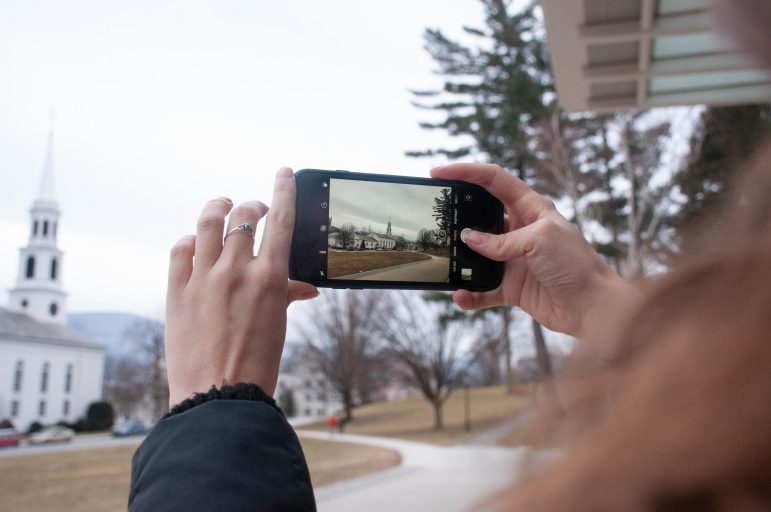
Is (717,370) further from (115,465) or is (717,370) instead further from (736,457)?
(115,465)

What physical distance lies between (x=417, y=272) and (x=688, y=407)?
2.61 feet

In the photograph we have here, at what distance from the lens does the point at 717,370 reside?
23 centimetres

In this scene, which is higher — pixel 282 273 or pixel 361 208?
pixel 361 208

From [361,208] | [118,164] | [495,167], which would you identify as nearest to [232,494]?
[361,208]

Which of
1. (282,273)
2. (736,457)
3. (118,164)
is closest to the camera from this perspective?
(736,457)

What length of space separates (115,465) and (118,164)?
493 cm

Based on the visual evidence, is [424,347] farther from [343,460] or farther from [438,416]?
[343,460]

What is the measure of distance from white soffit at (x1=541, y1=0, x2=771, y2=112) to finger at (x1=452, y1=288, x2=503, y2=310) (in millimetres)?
2190

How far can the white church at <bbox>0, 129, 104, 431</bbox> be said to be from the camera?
41.7ft

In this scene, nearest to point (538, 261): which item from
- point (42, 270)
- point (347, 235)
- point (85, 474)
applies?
point (347, 235)

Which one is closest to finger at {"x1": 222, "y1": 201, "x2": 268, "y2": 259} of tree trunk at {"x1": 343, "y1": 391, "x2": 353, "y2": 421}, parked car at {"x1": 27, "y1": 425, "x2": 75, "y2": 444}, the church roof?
parked car at {"x1": 27, "y1": 425, "x2": 75, "y2": 444}

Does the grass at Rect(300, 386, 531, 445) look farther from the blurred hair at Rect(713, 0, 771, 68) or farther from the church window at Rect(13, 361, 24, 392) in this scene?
the blurred hair at Rect(713, 0, 771, 68)

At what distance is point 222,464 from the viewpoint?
47 centimetres

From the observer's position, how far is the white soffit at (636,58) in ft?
10.2
